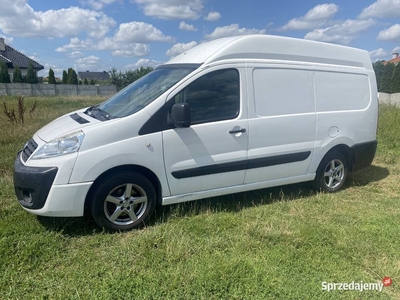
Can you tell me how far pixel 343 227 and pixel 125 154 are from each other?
8.63ft

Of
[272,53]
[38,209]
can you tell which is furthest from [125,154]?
[272,53]

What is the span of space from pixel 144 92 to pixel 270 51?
69.0 inches

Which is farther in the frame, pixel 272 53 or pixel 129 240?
pixel 272 53

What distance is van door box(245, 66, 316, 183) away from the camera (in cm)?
396

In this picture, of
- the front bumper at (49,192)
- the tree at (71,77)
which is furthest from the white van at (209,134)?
the tree at (71,77)

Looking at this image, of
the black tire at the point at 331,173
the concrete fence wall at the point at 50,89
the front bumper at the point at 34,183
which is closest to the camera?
the front bumper at the point at 34,183

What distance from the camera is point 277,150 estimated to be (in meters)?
4.12

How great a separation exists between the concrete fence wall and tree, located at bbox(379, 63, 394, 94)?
3139cm

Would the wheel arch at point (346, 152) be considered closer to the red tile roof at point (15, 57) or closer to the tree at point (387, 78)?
the tree at point (387, 78)

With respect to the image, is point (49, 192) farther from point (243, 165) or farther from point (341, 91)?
point (341, 91)

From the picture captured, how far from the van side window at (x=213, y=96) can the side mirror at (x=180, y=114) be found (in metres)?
0.21

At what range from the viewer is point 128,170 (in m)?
3.36

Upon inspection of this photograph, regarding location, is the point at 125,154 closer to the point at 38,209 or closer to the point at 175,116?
the point at 175,116

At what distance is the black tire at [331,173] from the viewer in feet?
15.4
